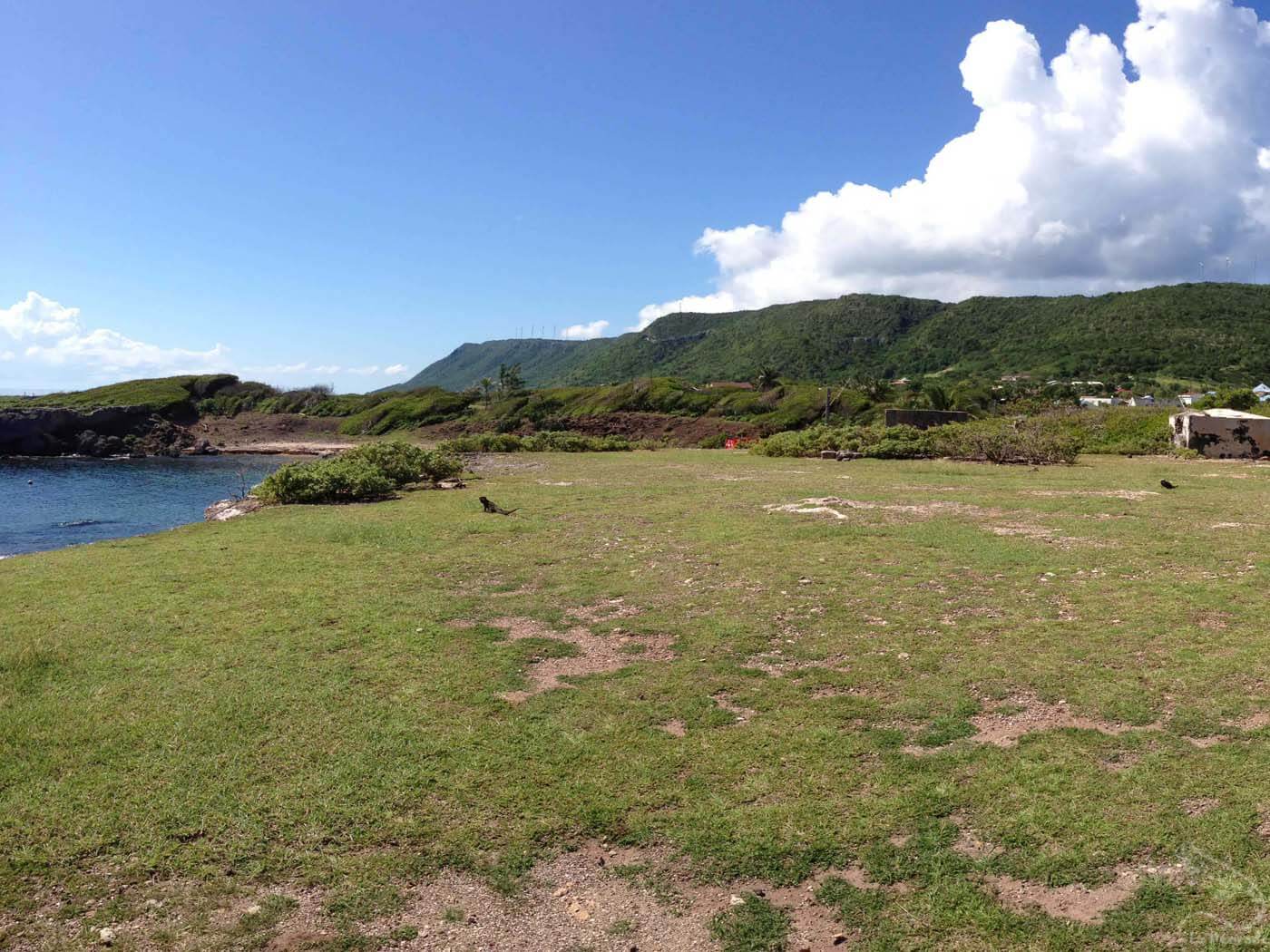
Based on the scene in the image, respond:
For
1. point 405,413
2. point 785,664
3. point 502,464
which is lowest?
point 785,664

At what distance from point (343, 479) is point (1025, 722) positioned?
17.6 metres

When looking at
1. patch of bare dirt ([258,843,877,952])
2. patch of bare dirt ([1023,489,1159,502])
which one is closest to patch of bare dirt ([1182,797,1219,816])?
patch of bare dirt ([258,843,877,952])

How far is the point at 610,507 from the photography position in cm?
1636

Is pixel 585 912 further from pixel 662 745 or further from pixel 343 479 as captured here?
pixel 343 479

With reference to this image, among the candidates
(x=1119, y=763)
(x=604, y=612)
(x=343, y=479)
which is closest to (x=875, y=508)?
(x=604, y=612)

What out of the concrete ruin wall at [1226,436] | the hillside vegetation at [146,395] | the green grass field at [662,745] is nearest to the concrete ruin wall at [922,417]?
the concrete ruin wall at [1226,436]

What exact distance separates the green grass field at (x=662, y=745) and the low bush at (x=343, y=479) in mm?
8749

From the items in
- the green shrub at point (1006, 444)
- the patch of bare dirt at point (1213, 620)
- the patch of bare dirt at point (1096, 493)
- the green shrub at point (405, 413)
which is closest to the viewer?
the patch of bare dirt at point (1213, 620)

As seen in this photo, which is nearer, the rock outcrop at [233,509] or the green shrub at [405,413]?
the rock outcrop at [233,509]

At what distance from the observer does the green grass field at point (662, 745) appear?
376cm

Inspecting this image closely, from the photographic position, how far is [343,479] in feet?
64.4

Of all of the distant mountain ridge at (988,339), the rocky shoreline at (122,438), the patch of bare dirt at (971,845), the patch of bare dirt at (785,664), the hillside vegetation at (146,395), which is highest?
the distant mountain ridge at (988,339)

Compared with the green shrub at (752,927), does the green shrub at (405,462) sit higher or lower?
higher

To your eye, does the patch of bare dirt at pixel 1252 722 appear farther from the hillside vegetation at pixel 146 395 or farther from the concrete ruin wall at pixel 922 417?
the hillside vegetation at pixel 146 395
